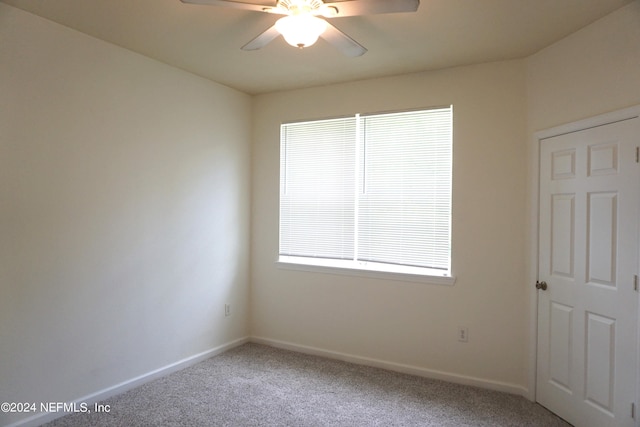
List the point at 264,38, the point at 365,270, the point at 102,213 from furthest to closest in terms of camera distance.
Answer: the point at 365,270 → the point at 102,213 → the point at 264,38

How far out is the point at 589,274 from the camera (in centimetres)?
249

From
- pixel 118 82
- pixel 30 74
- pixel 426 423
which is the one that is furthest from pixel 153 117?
pixel 426 423

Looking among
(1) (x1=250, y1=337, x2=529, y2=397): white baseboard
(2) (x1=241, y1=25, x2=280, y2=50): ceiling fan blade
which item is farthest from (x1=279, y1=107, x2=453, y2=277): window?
(2) (x1=241, y1=25, x2=280, y2=50): ceiling fan blade

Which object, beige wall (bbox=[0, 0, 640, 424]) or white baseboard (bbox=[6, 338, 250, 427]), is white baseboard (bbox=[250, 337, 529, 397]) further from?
white baseboard (bbox=[6, 338, 250, 427])

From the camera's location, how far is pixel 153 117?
3.16m

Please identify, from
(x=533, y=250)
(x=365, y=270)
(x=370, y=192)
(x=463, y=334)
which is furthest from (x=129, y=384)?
(x=533, y=250)

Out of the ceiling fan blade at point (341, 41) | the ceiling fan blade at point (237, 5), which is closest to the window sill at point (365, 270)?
the ceiling fan blade at point (341, 41)

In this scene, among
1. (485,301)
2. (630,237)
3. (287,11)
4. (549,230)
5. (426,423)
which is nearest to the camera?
(287,11)

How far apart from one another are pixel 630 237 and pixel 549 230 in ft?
1.95

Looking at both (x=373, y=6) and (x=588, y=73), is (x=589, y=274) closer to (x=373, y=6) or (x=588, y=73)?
(x=588, y=73)

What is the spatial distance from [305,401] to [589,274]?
2.21 m

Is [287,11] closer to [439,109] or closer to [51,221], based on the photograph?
[439,109]

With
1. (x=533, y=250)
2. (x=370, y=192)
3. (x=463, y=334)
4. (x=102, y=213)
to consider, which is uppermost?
(x=370, y=192)

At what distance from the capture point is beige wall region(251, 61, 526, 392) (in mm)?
3025
